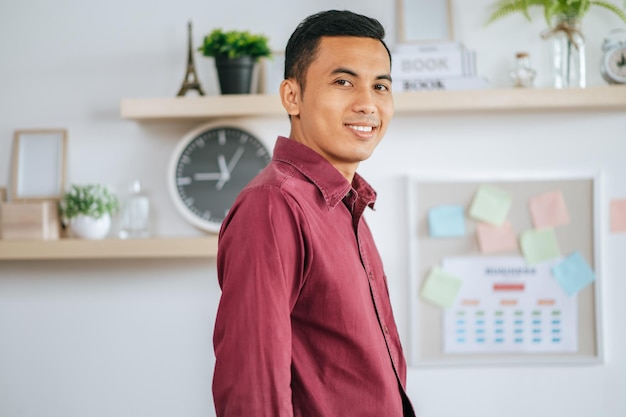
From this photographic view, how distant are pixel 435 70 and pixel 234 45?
1.77ft

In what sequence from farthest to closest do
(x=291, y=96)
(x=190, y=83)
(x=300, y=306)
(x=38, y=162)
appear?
(x=38, y=162) → (x=190, y=83) → (x=291, y=96) → (x=300, y=306)

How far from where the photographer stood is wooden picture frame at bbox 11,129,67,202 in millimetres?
2223

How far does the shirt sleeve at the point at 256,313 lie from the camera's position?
935 millimetres

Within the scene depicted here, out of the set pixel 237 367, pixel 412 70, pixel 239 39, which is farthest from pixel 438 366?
pixel 237 367

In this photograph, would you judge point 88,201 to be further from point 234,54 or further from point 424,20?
point 424,20

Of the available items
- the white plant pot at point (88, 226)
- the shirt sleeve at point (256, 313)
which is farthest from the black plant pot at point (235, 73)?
the shirt sleeve at point (256, 313)

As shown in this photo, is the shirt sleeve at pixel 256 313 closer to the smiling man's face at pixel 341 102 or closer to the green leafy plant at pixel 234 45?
the smiling man's face at pixel 341 102

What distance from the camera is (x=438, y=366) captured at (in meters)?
2.18

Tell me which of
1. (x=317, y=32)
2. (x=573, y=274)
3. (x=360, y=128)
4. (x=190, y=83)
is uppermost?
(x=190, y=83)

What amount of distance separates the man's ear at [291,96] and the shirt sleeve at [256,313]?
205mm

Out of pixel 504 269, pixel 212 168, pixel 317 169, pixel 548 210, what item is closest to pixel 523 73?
pixel 548 210

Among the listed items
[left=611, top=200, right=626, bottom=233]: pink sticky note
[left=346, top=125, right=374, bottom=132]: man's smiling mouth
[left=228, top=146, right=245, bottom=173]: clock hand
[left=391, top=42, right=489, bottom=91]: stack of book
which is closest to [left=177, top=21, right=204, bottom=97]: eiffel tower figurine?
[left=228, top=146, right=245, bottom=173]: clock hand

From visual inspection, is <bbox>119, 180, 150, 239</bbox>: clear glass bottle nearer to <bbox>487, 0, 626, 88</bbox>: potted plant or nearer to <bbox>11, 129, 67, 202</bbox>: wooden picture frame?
<bbox>11, 129, 67, 202</bbox>: wooden picture frame

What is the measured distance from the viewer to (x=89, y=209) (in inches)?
83.1
